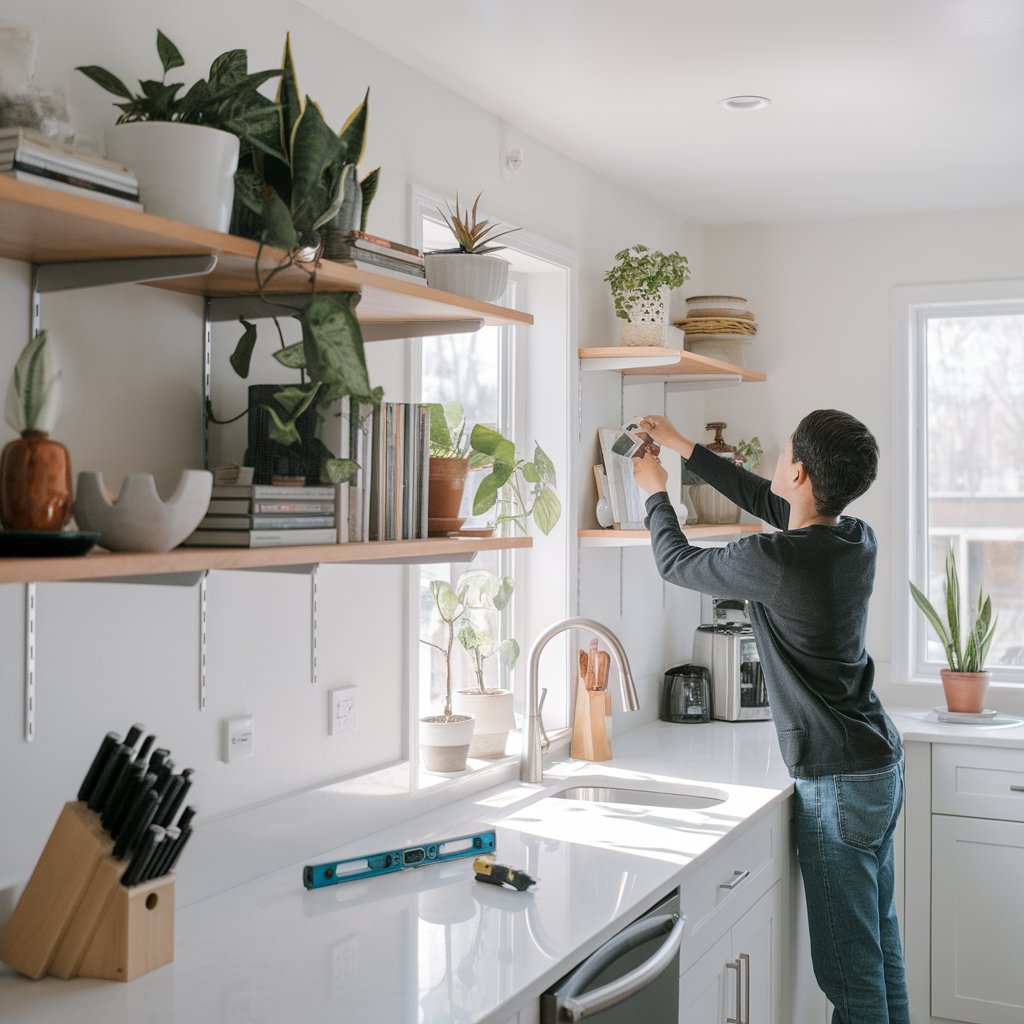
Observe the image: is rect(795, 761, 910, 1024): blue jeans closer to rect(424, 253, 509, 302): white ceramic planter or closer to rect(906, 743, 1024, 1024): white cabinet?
rect(906, 743, 1024, 1024): white cabinet

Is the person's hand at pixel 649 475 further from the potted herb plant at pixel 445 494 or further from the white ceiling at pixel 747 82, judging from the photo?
the white ceiling at pixel 747 82

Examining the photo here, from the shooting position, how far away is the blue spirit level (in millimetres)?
1958

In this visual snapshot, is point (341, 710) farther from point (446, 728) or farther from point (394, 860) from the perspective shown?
point (446, 728)

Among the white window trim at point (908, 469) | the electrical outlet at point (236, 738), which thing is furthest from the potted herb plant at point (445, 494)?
the white window trim at point (908, 469)

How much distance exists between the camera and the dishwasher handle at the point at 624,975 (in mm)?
1657

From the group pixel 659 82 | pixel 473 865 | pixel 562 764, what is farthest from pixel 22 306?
pixel 562 764

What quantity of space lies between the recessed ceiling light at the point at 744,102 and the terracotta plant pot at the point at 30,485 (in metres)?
1.95

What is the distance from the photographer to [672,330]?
11.6ft

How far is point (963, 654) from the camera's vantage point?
3668mm

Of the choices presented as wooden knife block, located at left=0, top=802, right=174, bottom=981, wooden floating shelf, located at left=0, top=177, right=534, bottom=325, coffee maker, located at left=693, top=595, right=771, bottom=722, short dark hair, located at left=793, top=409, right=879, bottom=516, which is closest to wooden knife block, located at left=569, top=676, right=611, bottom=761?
coffee maker, located at left=693, top=595, right=771, bottom=722

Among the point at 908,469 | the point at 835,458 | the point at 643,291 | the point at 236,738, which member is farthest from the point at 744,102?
the point at 236,738

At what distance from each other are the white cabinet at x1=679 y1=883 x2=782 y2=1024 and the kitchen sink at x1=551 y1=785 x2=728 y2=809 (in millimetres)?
254

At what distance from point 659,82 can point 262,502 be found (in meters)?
1.54

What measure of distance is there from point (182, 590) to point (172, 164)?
701 mm
